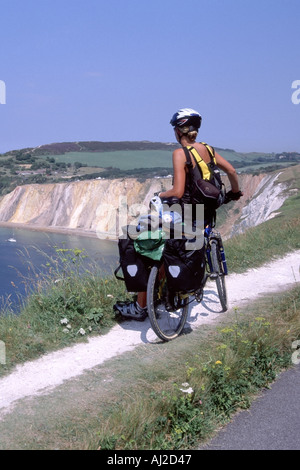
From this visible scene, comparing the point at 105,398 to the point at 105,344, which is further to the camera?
the point at 105,344

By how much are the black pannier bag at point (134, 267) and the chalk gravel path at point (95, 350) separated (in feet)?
Result: 2.03

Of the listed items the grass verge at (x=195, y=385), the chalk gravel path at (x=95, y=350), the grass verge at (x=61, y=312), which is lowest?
the chalk gravel path at (x=95, y=350)

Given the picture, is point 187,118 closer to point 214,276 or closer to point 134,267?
point 134,267

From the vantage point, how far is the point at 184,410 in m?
3.75

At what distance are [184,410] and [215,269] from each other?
9.47ft

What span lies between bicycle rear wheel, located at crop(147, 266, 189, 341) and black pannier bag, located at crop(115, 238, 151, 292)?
0.12 m

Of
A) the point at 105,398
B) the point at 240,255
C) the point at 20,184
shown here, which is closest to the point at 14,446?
the point at 105,398

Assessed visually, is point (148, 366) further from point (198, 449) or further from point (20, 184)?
point (20, 184)

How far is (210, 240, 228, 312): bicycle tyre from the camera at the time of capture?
21.2ft

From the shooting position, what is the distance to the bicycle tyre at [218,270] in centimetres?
646

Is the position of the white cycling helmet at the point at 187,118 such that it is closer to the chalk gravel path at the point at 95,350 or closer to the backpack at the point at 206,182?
the backpack at the point at 206,182

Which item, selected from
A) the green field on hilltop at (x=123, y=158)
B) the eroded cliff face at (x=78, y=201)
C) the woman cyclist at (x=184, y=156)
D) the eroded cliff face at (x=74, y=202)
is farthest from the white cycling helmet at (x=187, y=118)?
the green field on hilltop at (x=123, y=158)

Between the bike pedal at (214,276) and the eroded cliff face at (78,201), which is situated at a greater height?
the bike pedal at (214,276)

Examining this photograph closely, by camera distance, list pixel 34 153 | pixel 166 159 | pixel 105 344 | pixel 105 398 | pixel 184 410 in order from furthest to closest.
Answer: pixel 34 153 → pixel 166 159 → pixel 105 344 → pixel 105 398 → pixel 184 410
